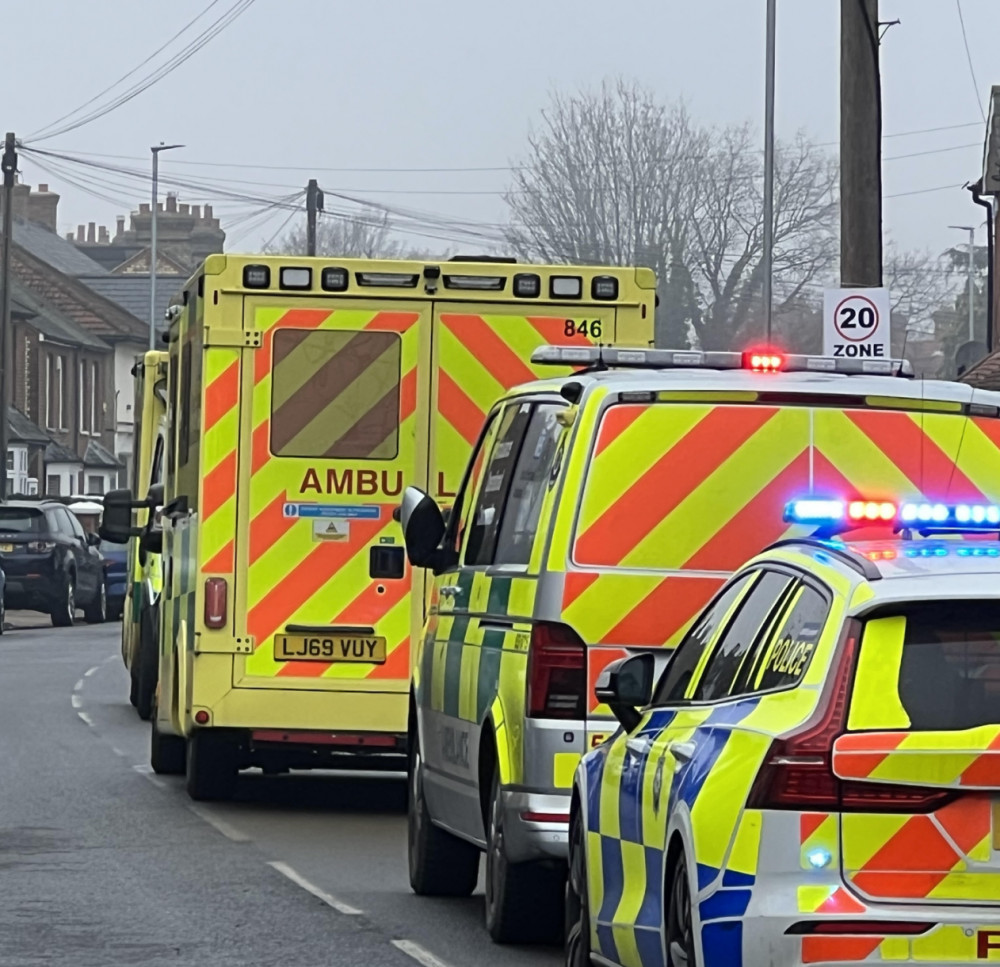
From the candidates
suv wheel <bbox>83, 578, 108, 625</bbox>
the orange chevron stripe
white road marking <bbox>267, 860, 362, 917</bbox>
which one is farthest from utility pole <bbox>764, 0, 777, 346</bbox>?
white road marking <bbox>267, 860, 362, 917</bbox>

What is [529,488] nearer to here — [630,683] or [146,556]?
[630,683]

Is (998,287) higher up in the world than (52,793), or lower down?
higher up

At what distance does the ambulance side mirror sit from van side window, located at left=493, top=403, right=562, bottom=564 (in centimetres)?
68

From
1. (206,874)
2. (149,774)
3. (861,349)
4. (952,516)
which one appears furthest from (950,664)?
(861,349)

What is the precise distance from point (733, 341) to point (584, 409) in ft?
235

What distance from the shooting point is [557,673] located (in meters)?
8.73

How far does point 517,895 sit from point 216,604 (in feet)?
15.4

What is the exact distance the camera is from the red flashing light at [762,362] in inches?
373

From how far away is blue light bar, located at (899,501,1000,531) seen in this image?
705 cm

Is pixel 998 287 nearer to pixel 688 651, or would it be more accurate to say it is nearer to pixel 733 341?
pixel 733 341

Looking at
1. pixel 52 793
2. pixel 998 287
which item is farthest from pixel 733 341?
pixel 52 793

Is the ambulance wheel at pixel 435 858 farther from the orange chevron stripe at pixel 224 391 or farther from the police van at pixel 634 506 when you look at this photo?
the orange chevron stripe at pixel 224 391

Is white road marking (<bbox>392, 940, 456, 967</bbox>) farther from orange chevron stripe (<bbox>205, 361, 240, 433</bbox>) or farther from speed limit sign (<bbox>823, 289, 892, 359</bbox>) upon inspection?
speed limit sign (<bbox>823, 289, 892, 359</bbox>)

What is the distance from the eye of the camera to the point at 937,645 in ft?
19.9
